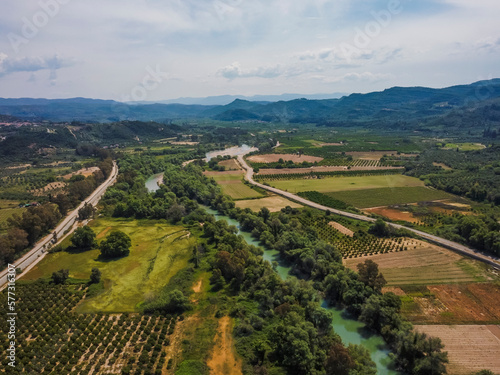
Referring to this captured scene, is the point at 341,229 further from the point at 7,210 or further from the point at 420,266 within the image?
the point at 7,210

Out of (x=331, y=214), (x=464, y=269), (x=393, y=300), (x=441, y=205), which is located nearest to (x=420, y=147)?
(x=441, y=205)

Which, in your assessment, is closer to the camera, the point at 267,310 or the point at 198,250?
the point at 267,310

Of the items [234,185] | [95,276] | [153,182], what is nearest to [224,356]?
[95,276]

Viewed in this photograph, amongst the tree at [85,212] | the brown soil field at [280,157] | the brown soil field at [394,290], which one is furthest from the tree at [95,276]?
the brown soil field at [280,157]

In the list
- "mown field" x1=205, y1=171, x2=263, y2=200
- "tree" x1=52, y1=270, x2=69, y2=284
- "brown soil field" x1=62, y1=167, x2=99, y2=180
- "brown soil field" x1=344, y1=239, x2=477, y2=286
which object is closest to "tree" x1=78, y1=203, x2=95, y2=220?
"tree" x1=52, y1=270, x2=69, y2=284

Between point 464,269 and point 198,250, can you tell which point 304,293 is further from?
point 464,269

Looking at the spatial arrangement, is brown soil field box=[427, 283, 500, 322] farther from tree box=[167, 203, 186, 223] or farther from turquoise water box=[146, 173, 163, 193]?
turquoise water box=[146, 173, 163, 193]
